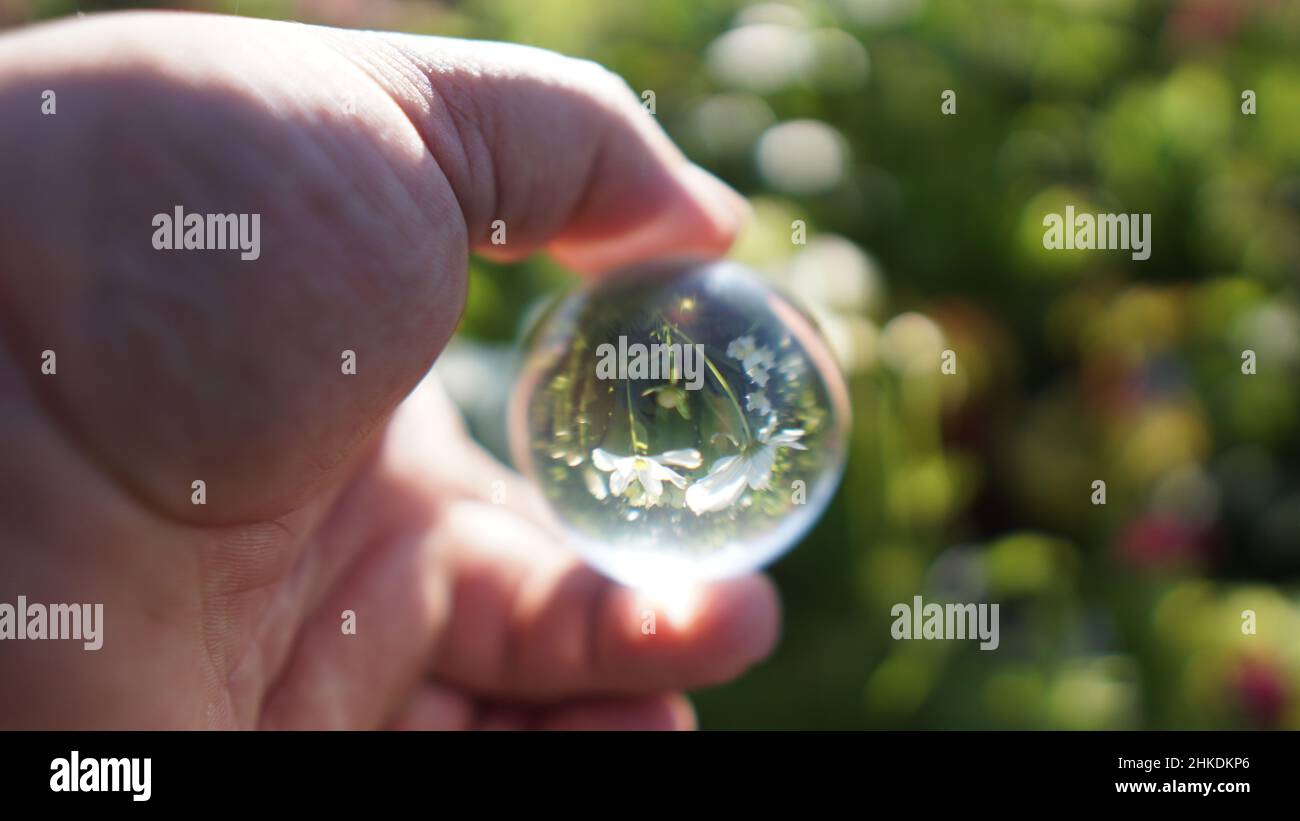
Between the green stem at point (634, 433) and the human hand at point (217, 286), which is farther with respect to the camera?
the green stem at point (634, 433)

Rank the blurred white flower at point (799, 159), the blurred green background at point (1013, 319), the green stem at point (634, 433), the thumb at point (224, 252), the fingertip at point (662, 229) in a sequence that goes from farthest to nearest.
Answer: the blurred white flower at point (799, 159), the blurred green background at point (1013, 319), the fingertip at point (662, 229), the green stem at point (634, 433), the thumb at point (224, 252)

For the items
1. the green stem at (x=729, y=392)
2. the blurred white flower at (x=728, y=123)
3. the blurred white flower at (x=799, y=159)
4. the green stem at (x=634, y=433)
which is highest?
the blurred white flower at (x=728, y=123)

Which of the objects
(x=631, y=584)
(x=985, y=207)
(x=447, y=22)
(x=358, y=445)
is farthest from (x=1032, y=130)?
(x=358, y=445)

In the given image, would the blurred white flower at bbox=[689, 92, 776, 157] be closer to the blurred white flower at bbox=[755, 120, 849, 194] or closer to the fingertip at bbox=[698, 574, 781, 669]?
the blurred white flower at bbox=[755, 120, 849, 194]

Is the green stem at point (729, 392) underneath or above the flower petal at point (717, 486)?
above

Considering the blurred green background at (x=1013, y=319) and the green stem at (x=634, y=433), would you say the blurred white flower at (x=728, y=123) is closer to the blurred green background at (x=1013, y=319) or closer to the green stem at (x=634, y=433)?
the blurred green background at (x=1013, y=319)

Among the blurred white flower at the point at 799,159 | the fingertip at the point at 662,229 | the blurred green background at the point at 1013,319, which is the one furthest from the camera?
the blurred white flower at the point at 799,159

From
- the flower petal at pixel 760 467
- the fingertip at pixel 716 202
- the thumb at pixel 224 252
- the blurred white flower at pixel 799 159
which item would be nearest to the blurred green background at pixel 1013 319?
the blurred white flower at pixel 799 159
